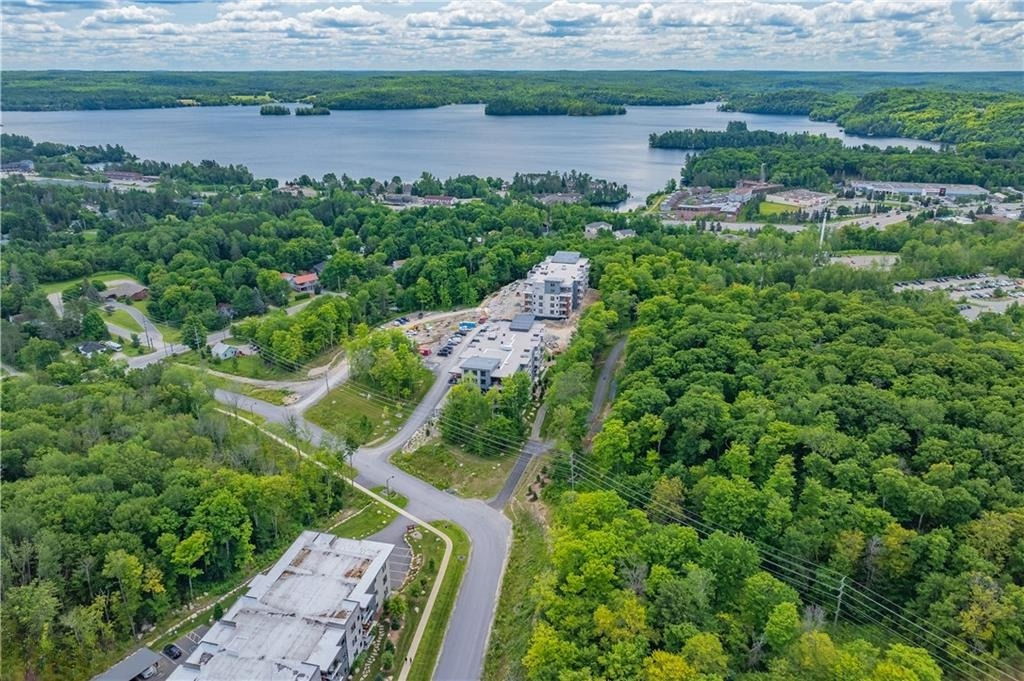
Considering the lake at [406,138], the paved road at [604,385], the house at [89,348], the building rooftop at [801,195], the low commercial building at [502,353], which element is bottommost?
the house at [89,348]

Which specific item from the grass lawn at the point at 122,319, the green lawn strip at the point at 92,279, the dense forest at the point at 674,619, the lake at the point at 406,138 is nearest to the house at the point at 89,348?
the grass lawn at the point at 122,319

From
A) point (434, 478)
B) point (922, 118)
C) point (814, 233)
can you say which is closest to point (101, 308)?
point (434, 478)

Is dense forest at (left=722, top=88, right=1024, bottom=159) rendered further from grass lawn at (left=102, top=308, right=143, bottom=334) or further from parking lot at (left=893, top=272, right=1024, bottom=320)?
grass lawn at (left=102, top=308, right=143, bottom=334)

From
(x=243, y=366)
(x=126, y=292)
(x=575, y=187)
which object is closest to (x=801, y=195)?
(x=575, y=187)

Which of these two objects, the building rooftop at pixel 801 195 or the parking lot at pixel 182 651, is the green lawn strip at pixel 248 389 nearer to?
the parking lot at pixel 182 651

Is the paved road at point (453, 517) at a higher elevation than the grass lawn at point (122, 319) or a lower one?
lower

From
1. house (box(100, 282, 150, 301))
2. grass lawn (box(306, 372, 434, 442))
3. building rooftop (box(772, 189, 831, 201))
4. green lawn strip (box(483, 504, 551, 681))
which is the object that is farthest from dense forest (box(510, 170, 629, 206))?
green lawn strip (box(483, 504, 551, 681))

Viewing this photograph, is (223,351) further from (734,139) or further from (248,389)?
(734,139)
